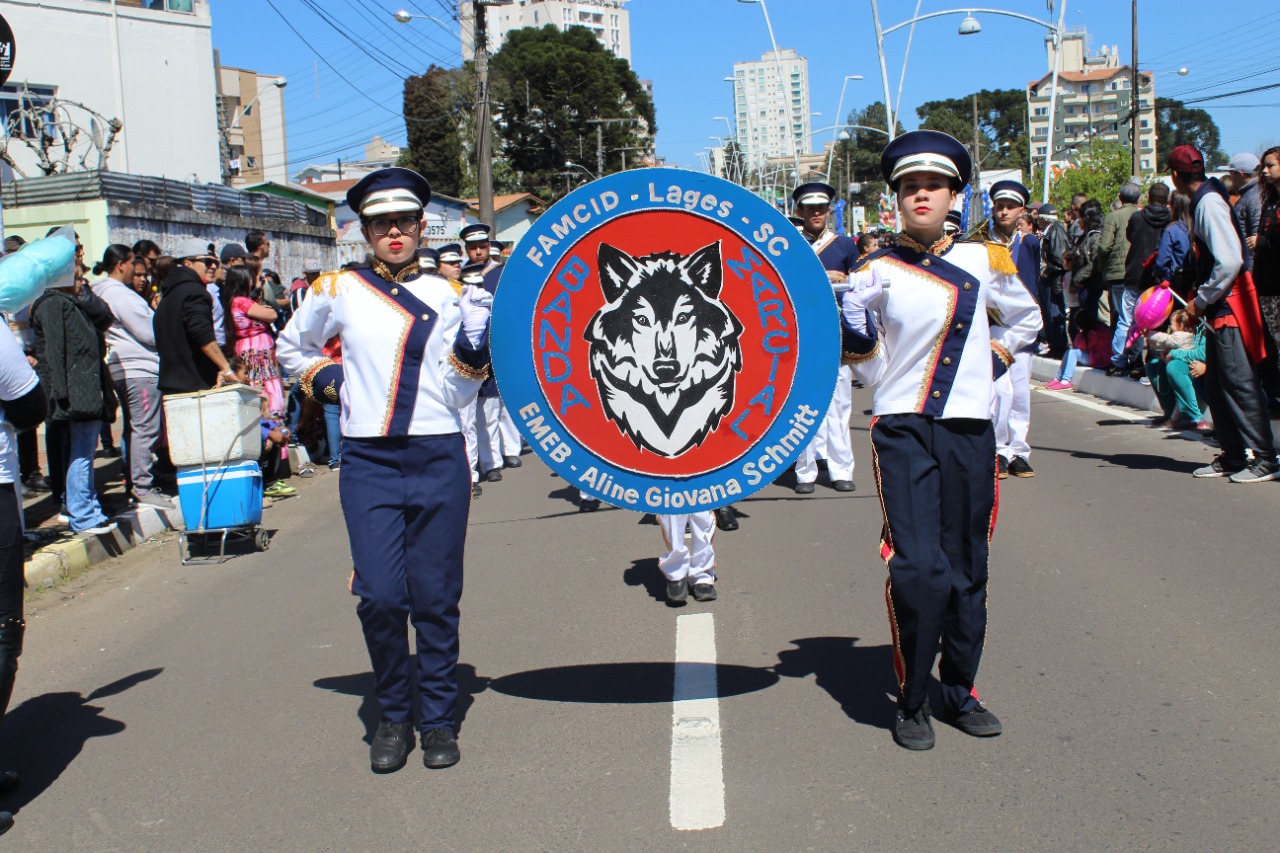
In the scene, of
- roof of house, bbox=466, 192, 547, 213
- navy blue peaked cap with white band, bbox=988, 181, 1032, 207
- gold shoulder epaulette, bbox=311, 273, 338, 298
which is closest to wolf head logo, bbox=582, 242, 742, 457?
gold shoulder epaulette, bbox=311, 273, 338, 298

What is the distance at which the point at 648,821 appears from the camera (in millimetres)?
3920

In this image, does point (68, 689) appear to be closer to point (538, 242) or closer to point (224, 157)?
point (538, 242)

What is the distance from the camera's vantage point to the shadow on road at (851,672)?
479cm

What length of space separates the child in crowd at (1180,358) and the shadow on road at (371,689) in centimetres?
779

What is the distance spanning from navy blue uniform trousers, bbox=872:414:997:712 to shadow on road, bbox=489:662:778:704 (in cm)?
90

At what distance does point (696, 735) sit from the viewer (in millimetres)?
4613

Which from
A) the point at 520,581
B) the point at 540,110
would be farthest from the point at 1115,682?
the point at 540,110

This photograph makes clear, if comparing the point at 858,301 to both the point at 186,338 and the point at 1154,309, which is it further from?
the point at 1154,309

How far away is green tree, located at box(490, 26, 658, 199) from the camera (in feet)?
270

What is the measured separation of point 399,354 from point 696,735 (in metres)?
1.75

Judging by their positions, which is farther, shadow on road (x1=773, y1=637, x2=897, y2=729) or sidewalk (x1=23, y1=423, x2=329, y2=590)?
sidewalk (x1=23, y1=423, x2=329, y2=590)

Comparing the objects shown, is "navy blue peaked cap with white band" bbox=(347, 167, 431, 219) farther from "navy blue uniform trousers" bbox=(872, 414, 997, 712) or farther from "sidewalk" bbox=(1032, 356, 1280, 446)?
"sidewalk" bbox=(1032, 356, 1280, 446)

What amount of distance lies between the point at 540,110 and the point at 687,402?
82210 millimetres

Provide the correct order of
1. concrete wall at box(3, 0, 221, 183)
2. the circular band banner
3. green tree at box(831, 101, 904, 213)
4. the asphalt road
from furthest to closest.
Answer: green tree at box(831, 101, 904, 213), concrete wall at box(3, 0, 221, 183), the circular band banner, the asphalt road
